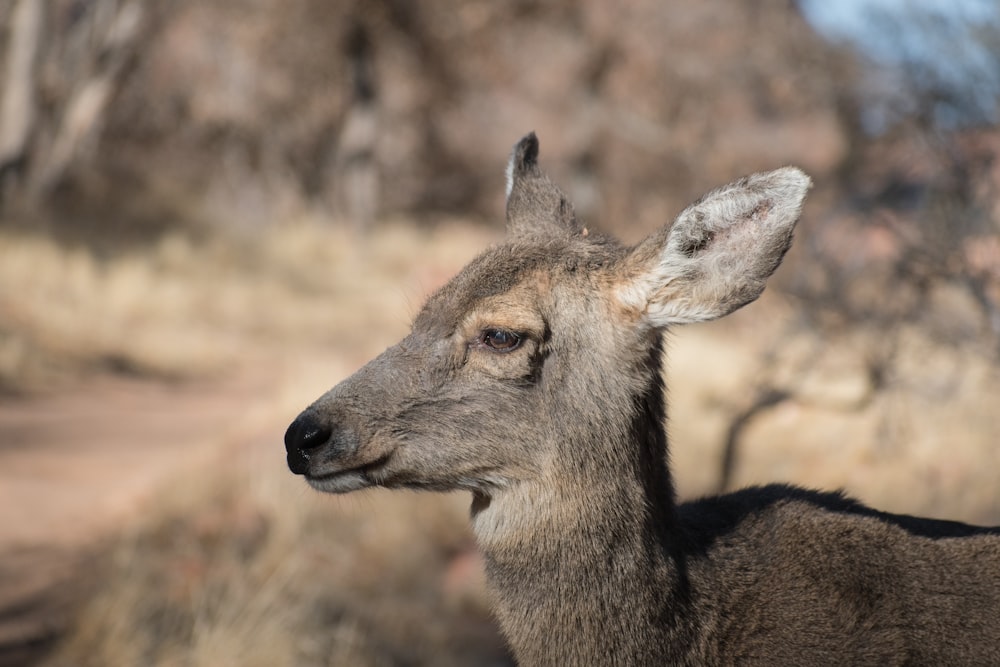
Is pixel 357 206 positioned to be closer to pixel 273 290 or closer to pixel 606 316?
pixel 273 290

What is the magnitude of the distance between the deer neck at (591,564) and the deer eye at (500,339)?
0.37m

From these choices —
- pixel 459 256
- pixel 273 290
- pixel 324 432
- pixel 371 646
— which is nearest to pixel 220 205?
pixel 459 256

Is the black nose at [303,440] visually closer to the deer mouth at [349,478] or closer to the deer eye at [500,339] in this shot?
the deer mouth at [349,478]

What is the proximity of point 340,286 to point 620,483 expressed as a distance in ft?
51.3

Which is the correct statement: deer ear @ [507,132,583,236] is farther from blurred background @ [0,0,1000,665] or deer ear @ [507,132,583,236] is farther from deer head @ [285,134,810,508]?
blurred background @ [0,0,1000,665]

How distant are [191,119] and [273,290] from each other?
11.0 metres

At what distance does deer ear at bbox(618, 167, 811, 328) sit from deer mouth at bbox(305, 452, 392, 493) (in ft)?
3.10

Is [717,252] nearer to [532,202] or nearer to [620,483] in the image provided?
[620,483]

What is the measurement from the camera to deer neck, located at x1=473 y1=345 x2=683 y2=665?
3.26 metres

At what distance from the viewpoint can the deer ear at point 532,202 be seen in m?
4.04

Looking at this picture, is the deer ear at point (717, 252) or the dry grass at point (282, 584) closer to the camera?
the deer ear at point (717, 252)

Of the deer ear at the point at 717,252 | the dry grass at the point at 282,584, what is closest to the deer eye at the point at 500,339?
the deer ear at the point at 717,252

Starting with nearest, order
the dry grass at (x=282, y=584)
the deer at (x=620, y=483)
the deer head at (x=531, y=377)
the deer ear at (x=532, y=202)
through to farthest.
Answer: the deer at (x=620, y=483) < the deer head at (x=531, y=377) < the deer ear at (x=532, y=202) < the dry grass at (x=282, y=584)

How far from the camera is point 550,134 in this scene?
29188mm
